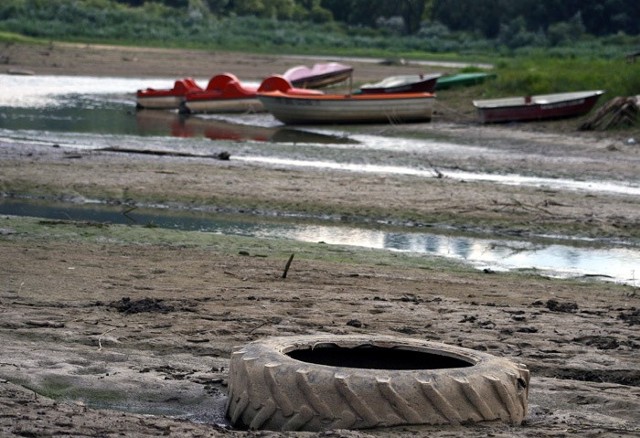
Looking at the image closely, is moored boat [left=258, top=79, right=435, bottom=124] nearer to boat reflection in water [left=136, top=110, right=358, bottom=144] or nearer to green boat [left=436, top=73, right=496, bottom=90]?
boat reflection in water [left=136, top=110, right=358, bottom=144]

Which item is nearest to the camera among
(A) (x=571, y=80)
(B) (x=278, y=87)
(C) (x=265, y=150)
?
(C) (x=265, y=150)

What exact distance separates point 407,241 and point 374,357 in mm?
7203

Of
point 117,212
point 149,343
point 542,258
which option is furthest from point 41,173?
point 149,343

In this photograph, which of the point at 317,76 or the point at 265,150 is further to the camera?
the point at 317,76

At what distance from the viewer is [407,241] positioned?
14.6 m

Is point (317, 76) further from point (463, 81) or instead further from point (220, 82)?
point (220, 82)

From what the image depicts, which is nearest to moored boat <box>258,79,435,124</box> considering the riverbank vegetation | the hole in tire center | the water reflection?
the water reflection

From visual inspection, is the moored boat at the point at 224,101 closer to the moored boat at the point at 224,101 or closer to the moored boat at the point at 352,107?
the moored boat at the point at 224,101

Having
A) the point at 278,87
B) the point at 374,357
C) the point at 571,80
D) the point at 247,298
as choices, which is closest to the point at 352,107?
the point at 278,87

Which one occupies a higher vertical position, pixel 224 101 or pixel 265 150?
pixel 265 150

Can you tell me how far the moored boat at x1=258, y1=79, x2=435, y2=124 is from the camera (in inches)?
1163

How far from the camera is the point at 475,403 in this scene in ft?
21.2

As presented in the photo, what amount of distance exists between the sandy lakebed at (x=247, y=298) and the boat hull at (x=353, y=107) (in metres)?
9.83

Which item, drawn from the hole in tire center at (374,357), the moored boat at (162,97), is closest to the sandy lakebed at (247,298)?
the hole in tire center at (374,357)
